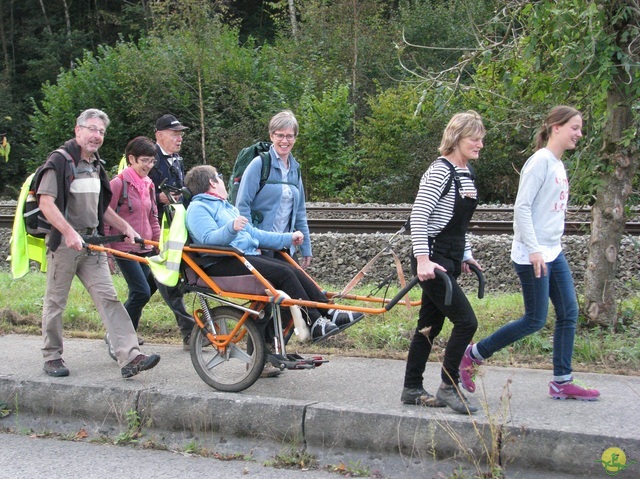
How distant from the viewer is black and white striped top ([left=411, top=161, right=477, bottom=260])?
16.3ft

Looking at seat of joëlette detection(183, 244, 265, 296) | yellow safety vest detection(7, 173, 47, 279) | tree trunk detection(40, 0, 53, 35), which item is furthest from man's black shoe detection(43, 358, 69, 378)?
tree trunk detection(40, 0, 53, 35)

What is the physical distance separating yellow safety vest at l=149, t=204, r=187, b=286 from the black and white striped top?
1.70m

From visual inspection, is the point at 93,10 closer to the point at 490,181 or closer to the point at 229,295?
the point at 490,181

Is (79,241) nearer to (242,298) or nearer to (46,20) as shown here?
(242,298)

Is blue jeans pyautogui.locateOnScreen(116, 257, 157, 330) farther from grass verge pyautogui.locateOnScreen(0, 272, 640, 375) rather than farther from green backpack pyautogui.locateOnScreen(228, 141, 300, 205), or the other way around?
green backpack pyautogui.locateOnScreen(228, 141, 300, 205)

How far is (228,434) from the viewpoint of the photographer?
17.9 feet

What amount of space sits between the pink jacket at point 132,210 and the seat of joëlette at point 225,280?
1.11 m

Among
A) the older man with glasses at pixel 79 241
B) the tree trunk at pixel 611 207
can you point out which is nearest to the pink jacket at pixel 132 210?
the older man with glasses at pixel 79 241

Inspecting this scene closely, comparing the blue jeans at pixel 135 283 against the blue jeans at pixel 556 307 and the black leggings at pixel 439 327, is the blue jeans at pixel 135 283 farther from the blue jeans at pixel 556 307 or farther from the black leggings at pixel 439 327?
the blue jeans at pixel 556 307

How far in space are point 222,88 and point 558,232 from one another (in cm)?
2391

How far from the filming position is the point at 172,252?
227 inches

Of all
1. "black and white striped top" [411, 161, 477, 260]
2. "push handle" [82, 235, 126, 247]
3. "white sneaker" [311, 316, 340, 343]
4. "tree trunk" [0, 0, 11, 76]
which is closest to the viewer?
"black and white striped top" [411, 161, 477, 260]

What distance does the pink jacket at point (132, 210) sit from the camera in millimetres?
6930

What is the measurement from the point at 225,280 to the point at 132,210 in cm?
167
